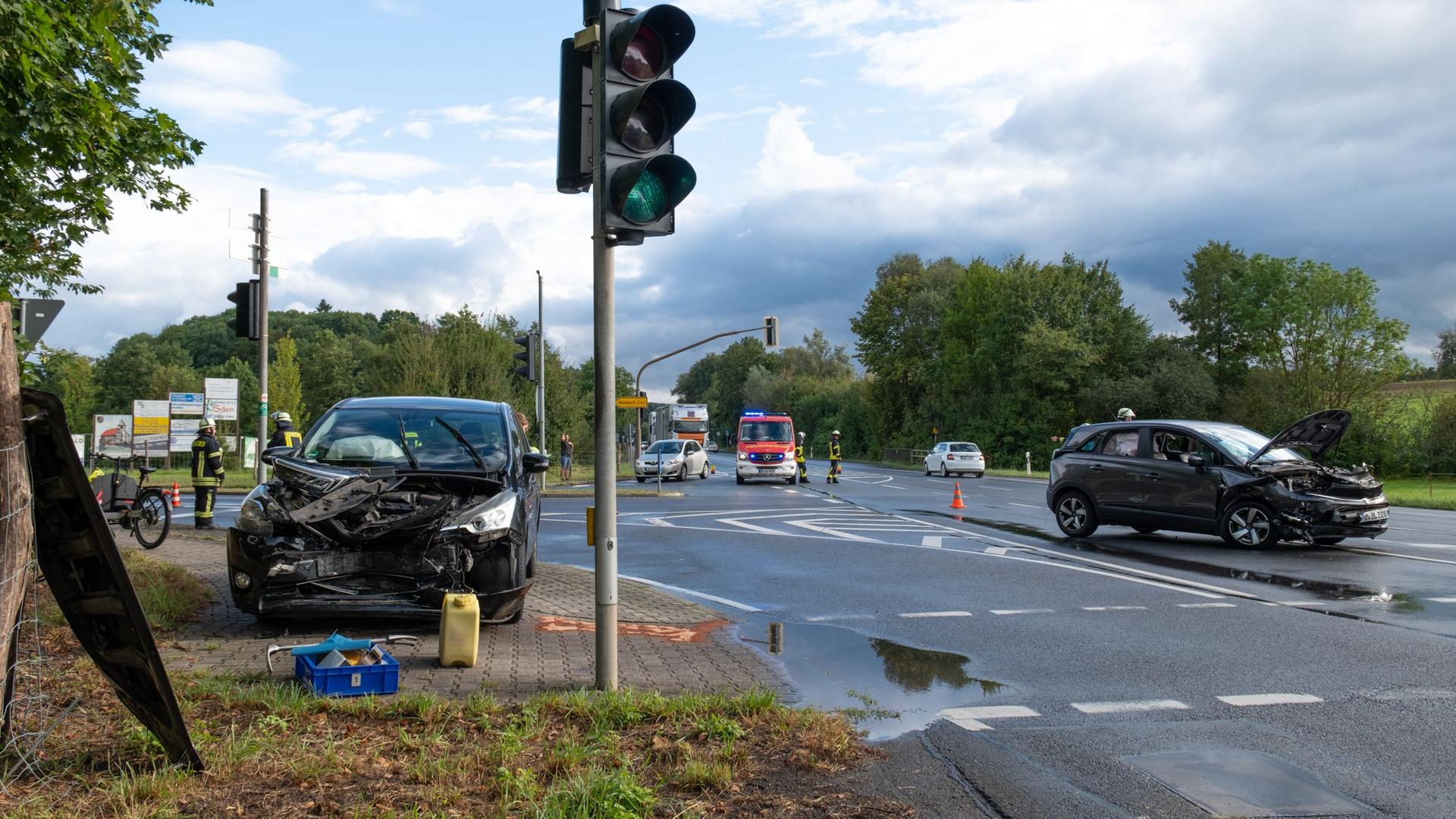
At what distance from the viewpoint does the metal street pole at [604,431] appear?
5820 mm

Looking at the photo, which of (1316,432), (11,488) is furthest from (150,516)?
(1316,432)

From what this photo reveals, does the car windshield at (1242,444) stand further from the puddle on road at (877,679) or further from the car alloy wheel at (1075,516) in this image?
the puddle on road at (877,679)

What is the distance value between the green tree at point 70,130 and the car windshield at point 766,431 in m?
28.8

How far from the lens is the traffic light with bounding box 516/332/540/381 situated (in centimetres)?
2016

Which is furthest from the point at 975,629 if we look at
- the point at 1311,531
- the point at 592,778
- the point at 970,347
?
the point at 970,347

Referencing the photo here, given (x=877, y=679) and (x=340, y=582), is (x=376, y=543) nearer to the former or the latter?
(x=340, y=582)

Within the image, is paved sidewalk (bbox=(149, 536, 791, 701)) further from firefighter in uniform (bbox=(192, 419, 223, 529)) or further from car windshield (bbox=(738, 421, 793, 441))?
car windshield (bbox=(738, 421, 793, 441))

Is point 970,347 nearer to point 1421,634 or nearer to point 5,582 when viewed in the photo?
point 1421,634

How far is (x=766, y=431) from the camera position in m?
39.8

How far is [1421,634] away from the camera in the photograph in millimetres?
7773

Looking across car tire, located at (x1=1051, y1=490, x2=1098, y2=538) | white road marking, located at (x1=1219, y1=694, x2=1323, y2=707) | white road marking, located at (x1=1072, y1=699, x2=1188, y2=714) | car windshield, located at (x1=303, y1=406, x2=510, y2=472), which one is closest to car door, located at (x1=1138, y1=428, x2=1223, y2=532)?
car tire, located at (x1=1051, y1=490, x2=1098, y2=538)

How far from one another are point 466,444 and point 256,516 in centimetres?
172

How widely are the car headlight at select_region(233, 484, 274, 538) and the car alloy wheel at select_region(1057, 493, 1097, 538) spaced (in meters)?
11.6

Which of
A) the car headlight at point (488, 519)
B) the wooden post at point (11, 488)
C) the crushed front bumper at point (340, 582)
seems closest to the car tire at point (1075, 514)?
the car headlight at point (488, 519)
